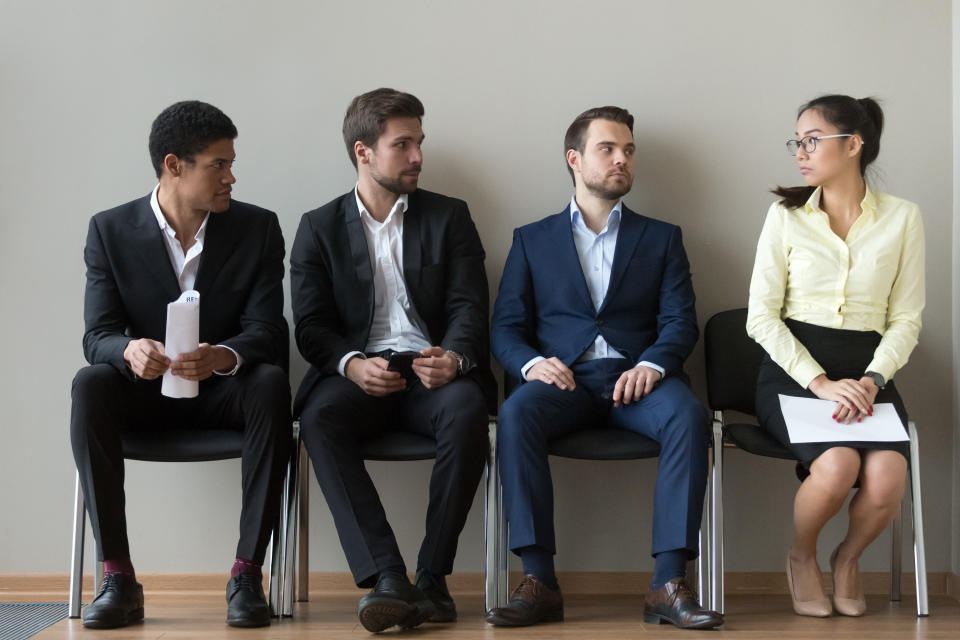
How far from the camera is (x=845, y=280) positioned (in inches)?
118

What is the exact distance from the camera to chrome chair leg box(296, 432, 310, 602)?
10.4 feet

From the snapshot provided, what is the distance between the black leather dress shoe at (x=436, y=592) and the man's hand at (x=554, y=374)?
68 cm

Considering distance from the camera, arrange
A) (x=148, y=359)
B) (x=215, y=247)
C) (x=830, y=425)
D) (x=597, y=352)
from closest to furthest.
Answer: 1. (x=148, y=359)
2. (x=830, y=425)
3. (x=215, y=247)
4. (x=597, y=352)

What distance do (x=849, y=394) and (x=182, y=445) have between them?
196cm

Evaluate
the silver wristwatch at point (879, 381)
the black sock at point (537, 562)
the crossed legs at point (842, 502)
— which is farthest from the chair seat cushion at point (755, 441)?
the black sock at point (537, 562)

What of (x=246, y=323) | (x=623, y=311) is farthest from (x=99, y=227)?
(x=623, y=311)

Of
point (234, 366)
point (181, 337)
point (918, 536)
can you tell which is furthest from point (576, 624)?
point (181, 337)

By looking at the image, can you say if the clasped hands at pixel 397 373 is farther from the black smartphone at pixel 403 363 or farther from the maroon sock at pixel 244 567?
the maroon sock at pixel 244 567

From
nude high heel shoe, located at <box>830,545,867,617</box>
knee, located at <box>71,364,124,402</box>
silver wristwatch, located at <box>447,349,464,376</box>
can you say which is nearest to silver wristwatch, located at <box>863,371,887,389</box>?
nude high heel shoe, located at <box>830,545,867,617</box>

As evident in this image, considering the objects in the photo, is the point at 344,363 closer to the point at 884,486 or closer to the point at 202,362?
the point at 202,362

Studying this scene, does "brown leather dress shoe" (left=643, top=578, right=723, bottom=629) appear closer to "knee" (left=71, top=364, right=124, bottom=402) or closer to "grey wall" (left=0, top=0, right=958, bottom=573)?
"grey wall" (left=0, top=0, right=958, bottom=573)

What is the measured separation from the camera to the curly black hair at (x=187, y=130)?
3.02 meters

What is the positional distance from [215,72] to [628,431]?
1953 mm

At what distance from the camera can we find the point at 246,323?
3043mm
